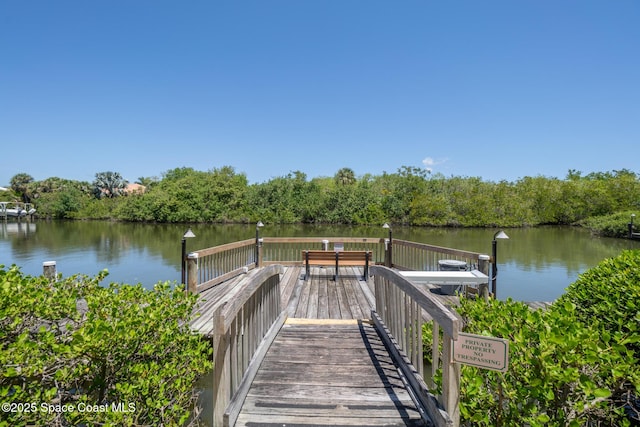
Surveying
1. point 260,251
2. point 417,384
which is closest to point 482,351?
point 417,384

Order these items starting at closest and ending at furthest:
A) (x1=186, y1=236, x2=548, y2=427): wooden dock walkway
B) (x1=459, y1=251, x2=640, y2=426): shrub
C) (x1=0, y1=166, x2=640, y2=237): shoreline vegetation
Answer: (x1=459, y1=251, x2=640, y2=426): shrub < (x1=186, y1=236, x2=548, y2=427): wooden dock walkway < (x1=0, y1=166, x2=640, y2=237): shoreline vegetation

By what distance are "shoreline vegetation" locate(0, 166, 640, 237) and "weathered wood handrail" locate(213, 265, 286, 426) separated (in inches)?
1185

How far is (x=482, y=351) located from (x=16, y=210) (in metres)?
55.9

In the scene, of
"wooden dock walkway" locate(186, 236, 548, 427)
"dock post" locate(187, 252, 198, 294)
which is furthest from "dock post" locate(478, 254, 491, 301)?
"dock post" locate(187, 252, 198, 294)

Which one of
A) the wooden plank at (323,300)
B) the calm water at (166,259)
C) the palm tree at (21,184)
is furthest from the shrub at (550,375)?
the palm tree at (21,184)

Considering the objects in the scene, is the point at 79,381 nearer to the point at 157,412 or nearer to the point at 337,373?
the point at 157,412

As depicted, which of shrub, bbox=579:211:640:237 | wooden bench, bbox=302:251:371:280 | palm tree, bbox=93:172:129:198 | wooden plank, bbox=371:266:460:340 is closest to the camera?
wooden plank, bbox=371:266:460:340

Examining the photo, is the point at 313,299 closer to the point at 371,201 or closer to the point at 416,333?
the point at 416,333

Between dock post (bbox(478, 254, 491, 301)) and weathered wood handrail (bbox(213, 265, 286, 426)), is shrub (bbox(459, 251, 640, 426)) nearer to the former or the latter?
weathered wood handrail (bbox(213, 265, 286, 426))

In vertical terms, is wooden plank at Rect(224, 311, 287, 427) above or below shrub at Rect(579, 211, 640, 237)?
below

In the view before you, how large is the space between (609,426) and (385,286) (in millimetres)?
2267

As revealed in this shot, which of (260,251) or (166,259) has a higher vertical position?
(260,251)

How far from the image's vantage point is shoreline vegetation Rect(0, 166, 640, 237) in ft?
100

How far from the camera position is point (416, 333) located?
9.43ft
